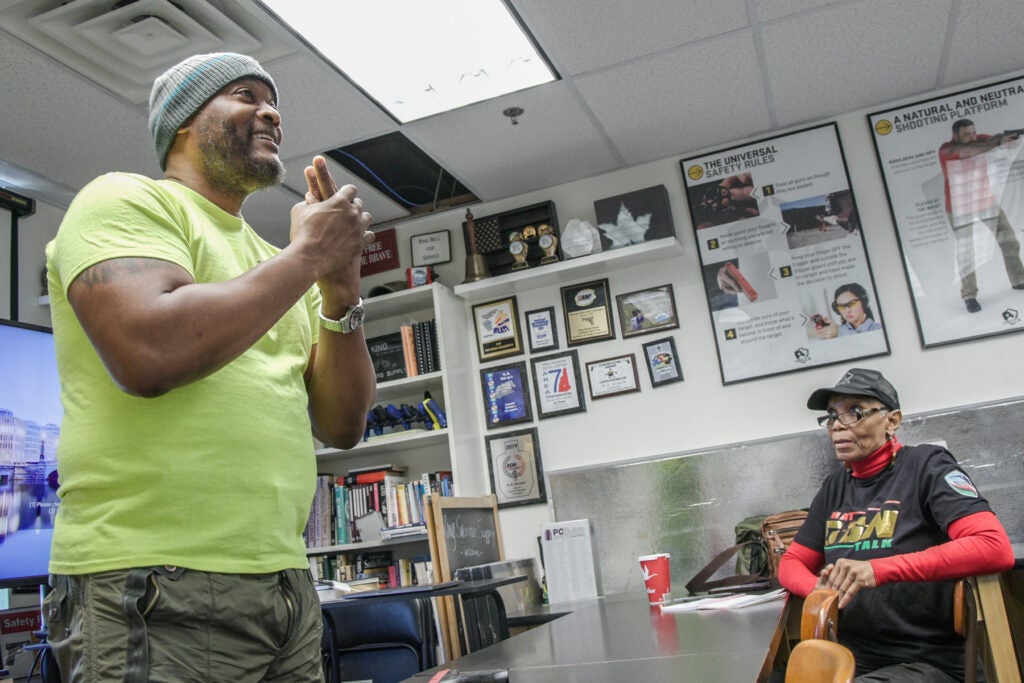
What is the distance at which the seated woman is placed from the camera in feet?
6.78

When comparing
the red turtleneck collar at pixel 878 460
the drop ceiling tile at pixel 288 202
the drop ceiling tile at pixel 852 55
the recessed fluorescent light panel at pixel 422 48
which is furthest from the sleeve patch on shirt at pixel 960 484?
the drop ceiling tile at pixel 288 202

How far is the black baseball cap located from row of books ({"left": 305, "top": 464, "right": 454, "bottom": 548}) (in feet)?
6.50

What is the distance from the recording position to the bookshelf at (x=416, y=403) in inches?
159

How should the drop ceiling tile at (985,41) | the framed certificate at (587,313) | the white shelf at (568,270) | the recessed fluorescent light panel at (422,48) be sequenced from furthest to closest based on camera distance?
1. the framed certificate at (587,313)
2. the white shelf at (568,270)
3. the drop ceiling tile at (985,41)
4. the recessed fluorescent light panel at (422,48)

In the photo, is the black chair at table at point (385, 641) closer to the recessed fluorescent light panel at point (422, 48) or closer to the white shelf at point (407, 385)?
the white shelf at point (407, 385)

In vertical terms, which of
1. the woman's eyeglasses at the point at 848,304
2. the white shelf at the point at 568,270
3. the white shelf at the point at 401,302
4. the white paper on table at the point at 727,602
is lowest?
the white paper on table at the point at 727,602

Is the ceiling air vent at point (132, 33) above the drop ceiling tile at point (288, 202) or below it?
above

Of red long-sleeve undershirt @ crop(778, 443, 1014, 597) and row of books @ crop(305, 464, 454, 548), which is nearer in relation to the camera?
red long-sleeve undershirt @ crop(778, 443, 1014, 597)

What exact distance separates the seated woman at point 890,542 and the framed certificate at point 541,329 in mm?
1782

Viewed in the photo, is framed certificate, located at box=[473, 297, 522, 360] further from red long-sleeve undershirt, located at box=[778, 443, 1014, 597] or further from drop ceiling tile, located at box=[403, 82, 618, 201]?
red long-sleeve undershirt, located at box=[778, 443, 1014, 597]

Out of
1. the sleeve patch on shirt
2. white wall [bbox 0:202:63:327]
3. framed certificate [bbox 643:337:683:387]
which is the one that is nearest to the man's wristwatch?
the sleeve patch on shirt

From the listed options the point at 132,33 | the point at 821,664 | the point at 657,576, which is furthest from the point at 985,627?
the point at 132,33

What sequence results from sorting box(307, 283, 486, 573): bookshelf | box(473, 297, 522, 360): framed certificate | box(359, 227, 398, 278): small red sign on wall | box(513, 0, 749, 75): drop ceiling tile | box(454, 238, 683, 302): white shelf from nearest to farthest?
box(513, 0, 749, 75): drop ceiling tile, box(454, 238, 683, 302): white shelf, box(307, 283, 486, 573): bookshelf, box(473, 297, 522, 360): framed certificate, box(359, 227, 398, 278): small red sign on wall

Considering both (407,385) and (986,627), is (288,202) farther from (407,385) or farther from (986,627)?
(986,627)
